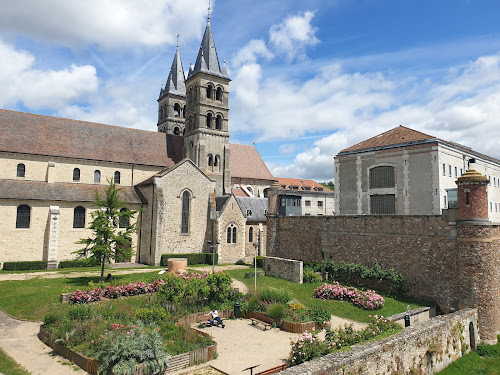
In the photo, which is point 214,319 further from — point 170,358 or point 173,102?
point 173,102

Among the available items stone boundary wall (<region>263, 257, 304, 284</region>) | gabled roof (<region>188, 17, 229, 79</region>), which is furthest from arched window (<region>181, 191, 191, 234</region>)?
gabled roof (<region>188, 17, 229, 79</region>)

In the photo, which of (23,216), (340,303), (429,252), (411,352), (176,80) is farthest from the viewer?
(176,80)

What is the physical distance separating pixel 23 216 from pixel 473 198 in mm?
32535

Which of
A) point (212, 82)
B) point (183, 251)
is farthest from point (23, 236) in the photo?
point (212, 82)

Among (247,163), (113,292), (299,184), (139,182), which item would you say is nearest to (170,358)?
(113,292)

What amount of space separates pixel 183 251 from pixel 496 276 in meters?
25.1

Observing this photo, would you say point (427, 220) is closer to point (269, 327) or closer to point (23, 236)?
point (269, 327)

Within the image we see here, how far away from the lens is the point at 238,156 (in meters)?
48.5

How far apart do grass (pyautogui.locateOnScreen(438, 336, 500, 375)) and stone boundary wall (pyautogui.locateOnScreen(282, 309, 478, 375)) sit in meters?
0.26

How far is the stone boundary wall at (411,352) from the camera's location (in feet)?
30.6

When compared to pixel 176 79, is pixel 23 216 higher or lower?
lower

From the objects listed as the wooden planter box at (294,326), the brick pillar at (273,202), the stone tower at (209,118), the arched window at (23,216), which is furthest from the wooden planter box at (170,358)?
the stone tower at (209,118)

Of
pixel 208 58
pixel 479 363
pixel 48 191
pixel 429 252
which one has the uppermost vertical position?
pixel 208 58

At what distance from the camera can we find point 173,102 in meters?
51.3
